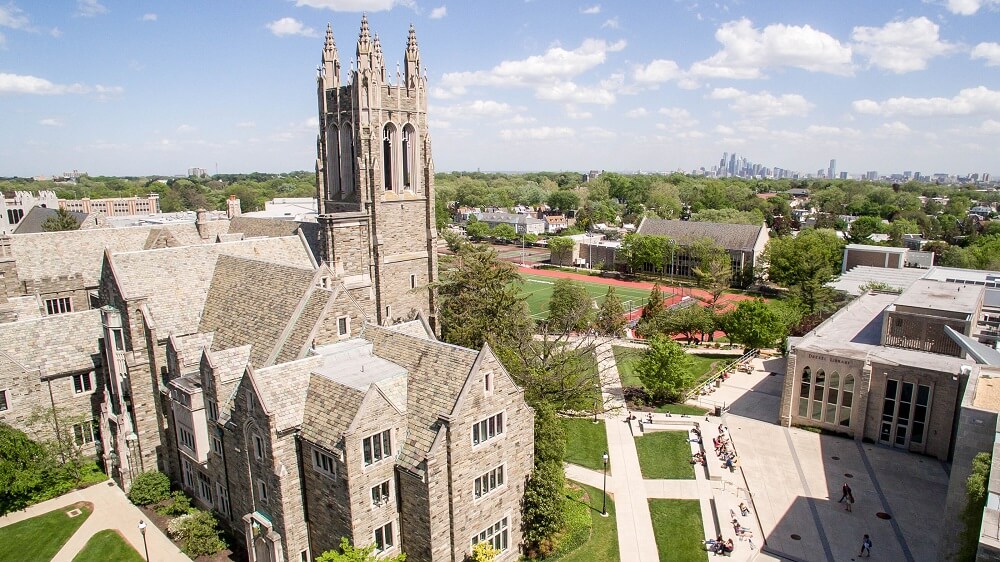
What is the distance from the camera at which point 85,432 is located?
34.1 metres

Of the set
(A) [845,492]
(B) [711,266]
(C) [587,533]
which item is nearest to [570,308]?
(A) [845,492]

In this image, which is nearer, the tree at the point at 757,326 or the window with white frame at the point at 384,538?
the window with white frame at the point at 384,538

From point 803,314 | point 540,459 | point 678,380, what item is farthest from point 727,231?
point 540,459

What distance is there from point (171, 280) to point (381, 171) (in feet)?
46.8

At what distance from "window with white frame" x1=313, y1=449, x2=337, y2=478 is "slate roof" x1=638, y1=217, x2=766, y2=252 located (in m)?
88.0

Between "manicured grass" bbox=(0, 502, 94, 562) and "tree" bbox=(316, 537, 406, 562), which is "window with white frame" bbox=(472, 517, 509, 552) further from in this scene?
"manicured grass" bbox=(0, 502, 94, 562)

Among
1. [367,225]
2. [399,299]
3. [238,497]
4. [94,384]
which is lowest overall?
[238,497]

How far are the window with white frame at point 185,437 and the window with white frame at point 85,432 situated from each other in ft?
29.5

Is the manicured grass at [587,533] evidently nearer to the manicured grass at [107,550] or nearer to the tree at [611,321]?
the manicured grass at [107,550]

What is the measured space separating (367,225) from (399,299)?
20.8 ft

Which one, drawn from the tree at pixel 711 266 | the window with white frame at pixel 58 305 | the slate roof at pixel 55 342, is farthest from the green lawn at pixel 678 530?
the tree at pixel 711 266

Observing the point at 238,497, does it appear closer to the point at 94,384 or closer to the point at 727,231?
the point at 94,384

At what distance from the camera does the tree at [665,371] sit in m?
44.5

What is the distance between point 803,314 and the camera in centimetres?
6359
